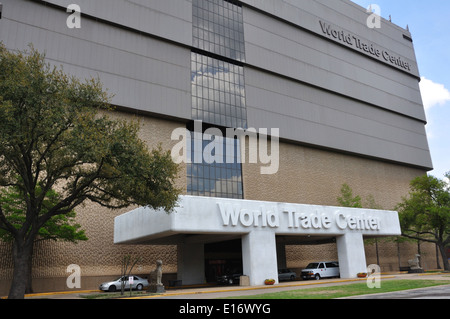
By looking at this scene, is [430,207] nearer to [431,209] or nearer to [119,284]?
[431,209]

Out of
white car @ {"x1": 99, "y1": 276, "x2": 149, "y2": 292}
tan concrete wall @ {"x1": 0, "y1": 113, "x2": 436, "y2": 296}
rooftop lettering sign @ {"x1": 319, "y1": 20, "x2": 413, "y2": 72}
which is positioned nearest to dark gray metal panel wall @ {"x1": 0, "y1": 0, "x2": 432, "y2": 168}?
rooftop lettering sign @ {"x1": 319, "y1": 20, "x2": 413, "y2": 72}

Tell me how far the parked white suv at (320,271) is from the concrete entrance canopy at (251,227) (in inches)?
73.2

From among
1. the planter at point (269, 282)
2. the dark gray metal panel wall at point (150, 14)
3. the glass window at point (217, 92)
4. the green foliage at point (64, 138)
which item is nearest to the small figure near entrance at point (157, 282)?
the green foliage at point (64, 138)

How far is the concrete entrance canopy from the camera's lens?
25.5m

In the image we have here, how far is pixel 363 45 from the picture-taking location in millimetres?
61969

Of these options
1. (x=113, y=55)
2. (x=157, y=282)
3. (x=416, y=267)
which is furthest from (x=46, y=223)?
(x=416, y=267)

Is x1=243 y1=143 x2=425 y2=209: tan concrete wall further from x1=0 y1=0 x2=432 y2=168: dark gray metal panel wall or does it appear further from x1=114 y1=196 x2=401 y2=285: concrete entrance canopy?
x1=114 y1=196 x2=401 y2=285: concrete entrance canopy

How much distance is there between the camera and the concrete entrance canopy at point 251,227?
2545 cm

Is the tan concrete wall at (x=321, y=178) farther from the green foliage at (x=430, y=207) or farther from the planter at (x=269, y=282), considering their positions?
the planter at (x=269, y=282)

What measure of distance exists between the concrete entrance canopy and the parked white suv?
1.86 m

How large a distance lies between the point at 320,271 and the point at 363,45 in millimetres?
42587

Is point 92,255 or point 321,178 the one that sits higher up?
point 321,178

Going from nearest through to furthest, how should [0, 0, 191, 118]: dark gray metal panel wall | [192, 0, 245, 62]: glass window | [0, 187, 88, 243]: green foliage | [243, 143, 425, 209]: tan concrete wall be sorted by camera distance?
[0, 187, 88, 243]: green foliage < [0, 0, 191, 118]: dark gray metal panel wall < [192, 0, 245, 62]: glass window < [243, 143, 425, 209]: tan concrete wall

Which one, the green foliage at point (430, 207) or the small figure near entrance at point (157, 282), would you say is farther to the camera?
the green foliage at point (430, 207)
